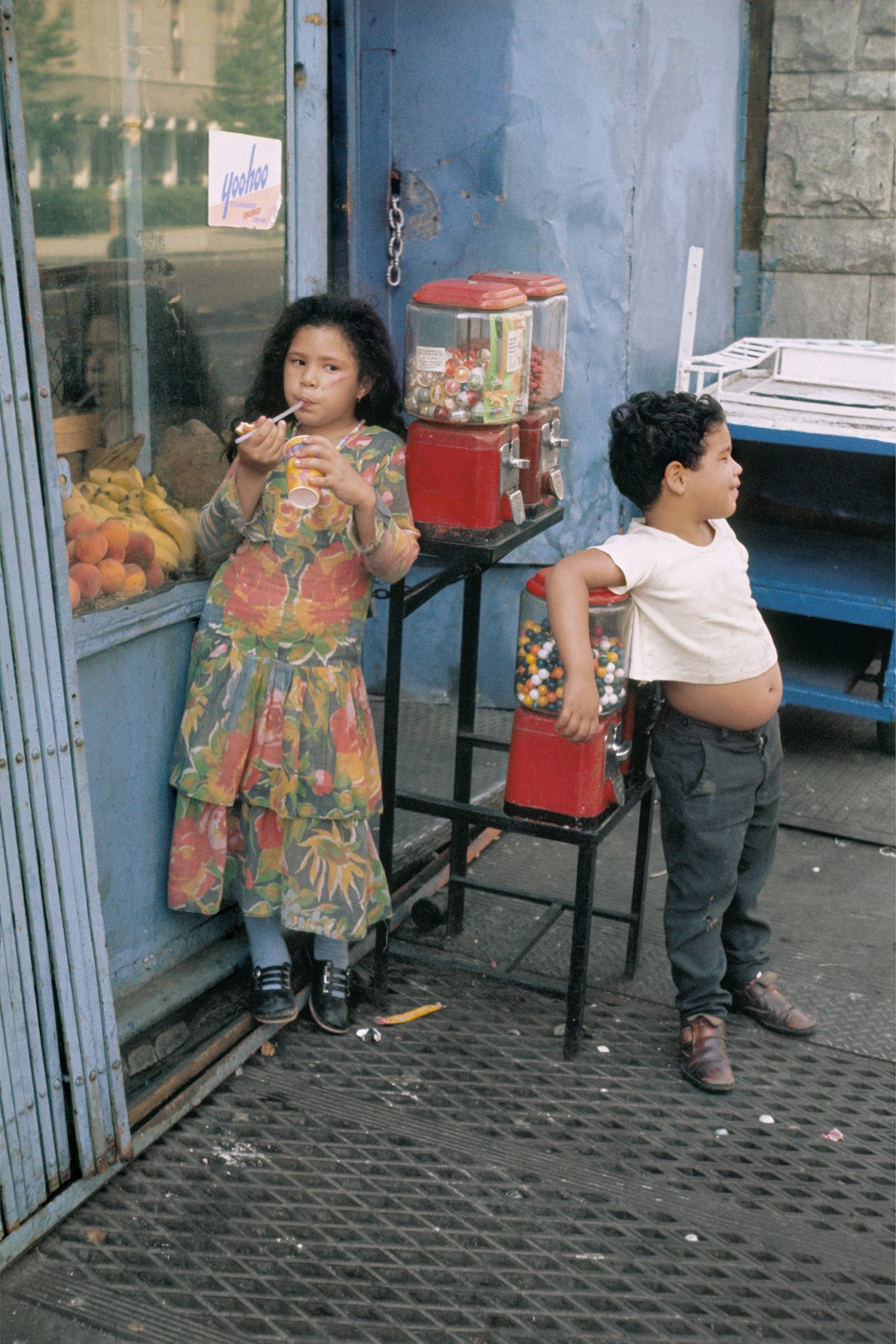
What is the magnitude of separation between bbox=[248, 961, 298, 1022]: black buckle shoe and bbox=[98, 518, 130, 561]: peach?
1051 mm

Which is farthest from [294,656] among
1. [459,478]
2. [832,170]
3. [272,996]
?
[832,170]

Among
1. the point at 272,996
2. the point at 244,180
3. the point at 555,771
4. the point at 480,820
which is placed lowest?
the point at 272,996

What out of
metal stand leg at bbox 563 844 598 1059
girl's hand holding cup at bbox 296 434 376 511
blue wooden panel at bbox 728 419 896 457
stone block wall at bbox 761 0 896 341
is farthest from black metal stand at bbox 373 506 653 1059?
stone block wall at bbox 761 0 896 341

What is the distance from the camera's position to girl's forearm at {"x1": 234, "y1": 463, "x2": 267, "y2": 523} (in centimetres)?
276

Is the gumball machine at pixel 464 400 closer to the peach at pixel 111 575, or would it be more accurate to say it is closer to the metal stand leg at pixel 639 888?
the peach at pixel 111 575

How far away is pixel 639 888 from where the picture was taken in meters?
3.47

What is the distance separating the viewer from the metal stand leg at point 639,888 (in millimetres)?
3432

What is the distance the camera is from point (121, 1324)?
225 cm

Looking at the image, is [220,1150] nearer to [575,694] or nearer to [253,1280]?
[253,1280]

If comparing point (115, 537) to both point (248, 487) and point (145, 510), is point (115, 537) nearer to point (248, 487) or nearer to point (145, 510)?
point (145, 510)

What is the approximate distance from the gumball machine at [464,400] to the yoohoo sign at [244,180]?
1.45ft

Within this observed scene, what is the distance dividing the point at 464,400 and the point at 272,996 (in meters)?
1.48

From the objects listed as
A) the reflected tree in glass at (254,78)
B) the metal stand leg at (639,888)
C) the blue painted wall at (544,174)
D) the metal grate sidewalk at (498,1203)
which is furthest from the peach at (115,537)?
the blue painted wall at (544,174)

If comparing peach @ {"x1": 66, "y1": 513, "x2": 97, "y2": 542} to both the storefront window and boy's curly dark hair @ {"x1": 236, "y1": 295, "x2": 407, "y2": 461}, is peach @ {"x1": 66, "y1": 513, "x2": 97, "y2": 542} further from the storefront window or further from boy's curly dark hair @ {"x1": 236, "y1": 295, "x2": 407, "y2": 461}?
boy's curly dark hair @ {"x1": 236, "y1": 295, "x2": 407, "y2": 461}
